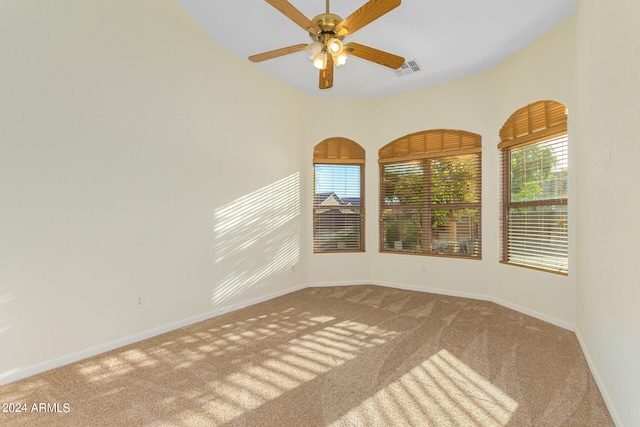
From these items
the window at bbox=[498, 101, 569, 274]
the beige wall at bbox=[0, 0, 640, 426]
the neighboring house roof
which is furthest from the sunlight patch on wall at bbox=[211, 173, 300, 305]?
the window at bbox=[498, 101, 569, 274]

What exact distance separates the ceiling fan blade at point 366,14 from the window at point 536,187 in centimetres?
234

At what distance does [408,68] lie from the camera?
411 cm

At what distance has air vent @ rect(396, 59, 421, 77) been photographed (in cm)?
397

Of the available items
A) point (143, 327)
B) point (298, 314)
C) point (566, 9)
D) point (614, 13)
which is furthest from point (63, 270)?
point (566, 9)

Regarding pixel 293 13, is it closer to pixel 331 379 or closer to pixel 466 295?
pixel 331 379

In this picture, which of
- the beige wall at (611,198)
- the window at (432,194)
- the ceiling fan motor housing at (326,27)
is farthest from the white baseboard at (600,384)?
the ceiling fan motor housing at (326,27)

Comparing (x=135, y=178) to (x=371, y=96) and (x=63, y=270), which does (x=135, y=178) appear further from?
(x=371, y=96)

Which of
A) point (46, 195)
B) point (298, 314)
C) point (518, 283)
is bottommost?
point (298, 314)

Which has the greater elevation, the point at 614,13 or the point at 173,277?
the point at 614,13

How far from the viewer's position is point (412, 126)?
4840mm

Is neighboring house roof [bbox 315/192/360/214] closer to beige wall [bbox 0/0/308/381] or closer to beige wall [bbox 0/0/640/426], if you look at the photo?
beige wall [bbox 0/0/640/426]

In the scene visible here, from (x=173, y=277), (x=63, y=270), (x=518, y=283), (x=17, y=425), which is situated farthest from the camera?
(x=518, y=283)

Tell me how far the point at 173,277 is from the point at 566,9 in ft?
14.7

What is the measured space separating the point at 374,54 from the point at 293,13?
0.74m
